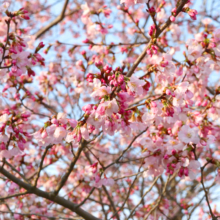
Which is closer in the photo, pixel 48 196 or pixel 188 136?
pixel 188 136

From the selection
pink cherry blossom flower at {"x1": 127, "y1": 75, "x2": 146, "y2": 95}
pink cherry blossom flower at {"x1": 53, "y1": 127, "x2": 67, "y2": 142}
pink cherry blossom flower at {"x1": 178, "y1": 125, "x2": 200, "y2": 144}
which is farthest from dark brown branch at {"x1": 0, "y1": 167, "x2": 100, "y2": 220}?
pink cherry blossom flower at {"x1": 127, "y1": 75, "x2": 146, "y2": 95}

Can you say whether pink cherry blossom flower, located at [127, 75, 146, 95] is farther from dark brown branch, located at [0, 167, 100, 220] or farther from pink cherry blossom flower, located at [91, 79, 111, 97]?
dark brown branch, located at [0, 167, 100, 220]

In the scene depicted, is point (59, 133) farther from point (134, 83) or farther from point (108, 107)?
point (134, 83)

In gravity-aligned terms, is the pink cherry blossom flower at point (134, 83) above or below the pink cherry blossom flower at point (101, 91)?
above

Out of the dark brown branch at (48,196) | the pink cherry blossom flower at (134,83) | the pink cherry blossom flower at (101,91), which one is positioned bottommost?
the dark brown branch at (48,196)

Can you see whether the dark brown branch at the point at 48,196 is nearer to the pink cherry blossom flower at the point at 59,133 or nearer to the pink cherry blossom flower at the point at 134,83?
the pink cherry blossom flower at the point at 59,133

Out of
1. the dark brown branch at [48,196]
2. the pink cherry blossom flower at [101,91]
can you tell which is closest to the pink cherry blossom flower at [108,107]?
the pink cherry blossom flower at [101,91]

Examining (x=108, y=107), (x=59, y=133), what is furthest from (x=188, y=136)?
(x=59, y=133)

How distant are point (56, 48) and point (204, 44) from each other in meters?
4.49

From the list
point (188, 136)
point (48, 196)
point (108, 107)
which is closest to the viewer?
point (108, 107)

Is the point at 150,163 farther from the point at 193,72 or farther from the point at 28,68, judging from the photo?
the point at 28,68

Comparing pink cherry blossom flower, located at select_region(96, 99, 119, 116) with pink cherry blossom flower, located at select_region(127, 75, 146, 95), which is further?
pink cherry blossom flower, located at select_region(127, 75, 146, 95)

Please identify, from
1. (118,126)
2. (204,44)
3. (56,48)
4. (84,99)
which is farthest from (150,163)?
(56,48)

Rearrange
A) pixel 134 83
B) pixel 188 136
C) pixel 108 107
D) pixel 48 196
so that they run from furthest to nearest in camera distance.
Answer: pixel 48 196, pixel 188 136, pixel 134 83, pixel 108 107
